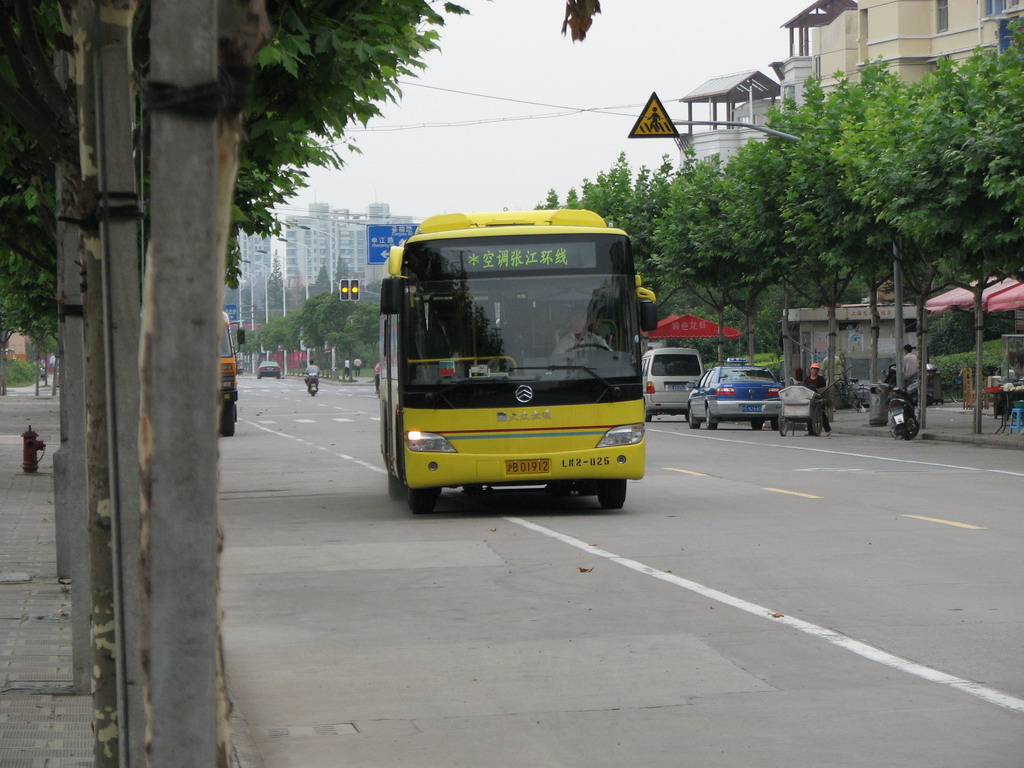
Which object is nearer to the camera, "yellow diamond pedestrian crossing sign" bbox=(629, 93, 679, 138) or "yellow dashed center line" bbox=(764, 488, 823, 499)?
"yellow dashed center line" bbox=(764, 488, 823, 499)

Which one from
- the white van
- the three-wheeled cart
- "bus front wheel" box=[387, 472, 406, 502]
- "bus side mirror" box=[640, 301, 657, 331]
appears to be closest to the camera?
"bus side mirror" box=[640, 301, 657, 331]

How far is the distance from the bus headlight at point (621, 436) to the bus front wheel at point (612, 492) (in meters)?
0.72

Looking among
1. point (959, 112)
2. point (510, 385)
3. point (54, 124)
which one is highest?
point (959, 112)

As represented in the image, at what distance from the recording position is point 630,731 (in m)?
6.50

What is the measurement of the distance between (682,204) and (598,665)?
4461 cm

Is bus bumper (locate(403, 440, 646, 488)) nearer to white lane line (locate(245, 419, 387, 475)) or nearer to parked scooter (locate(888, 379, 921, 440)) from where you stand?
white lane line (locate(245, 419, 387, 475))

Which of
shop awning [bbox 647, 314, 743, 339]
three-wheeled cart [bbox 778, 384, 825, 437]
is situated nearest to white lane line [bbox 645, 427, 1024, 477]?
three-wheeled cart [bbox 778, 384, 825, 437]

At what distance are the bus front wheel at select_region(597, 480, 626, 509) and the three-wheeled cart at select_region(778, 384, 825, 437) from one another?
58.3 feet

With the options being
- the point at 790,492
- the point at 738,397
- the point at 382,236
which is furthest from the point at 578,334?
the point at 382,236

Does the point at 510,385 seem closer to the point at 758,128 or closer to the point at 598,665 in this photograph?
the point at 598,665

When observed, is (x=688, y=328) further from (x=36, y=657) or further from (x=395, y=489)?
(x=36, y=657)

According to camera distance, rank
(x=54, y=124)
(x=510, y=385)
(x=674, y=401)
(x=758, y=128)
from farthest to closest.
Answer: (x=674, y=401), (x=758, y=128), (x=510, y=385), (x=54, y=124)

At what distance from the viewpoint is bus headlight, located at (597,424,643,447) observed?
15805 mm

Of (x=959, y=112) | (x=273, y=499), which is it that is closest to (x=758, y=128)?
(x=959, y=112)
